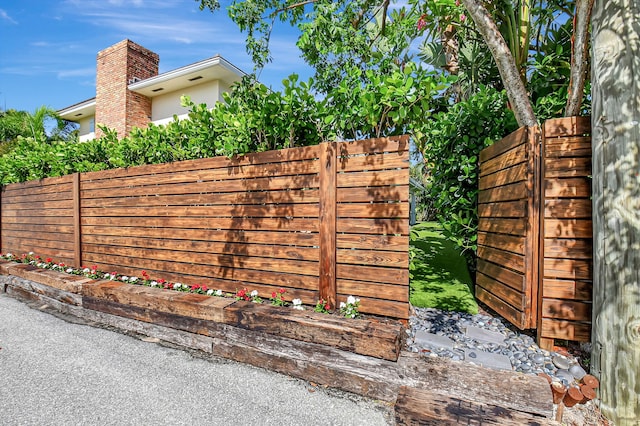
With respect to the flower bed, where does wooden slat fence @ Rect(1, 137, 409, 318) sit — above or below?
above

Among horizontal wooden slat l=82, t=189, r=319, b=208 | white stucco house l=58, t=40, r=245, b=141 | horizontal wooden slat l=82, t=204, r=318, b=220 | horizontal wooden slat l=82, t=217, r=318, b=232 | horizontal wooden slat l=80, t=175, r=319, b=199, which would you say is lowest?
horizontal wooden slat l=82, t=217, r=318, b=232

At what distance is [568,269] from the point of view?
107 inches

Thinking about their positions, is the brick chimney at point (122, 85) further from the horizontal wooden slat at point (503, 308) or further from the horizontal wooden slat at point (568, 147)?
the horizontal wooden slat at point (568, 147)

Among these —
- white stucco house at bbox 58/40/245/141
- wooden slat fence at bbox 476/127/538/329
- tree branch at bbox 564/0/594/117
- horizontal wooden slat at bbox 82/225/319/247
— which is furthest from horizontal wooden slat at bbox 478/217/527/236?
white stucco house at bbox 58/40/245/141

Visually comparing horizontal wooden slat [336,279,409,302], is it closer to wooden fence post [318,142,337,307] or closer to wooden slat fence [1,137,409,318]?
wooden slat fence [1,137,409,318]

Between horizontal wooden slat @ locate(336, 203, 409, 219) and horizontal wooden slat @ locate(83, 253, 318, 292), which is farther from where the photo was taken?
horizontal wooden slat @ locate(83, 253, 318, 292)

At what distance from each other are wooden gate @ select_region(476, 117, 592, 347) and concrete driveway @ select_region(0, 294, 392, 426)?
69.6 inches

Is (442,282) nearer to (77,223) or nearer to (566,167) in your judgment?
(566,167)

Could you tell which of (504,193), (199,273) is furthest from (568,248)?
(199,273)

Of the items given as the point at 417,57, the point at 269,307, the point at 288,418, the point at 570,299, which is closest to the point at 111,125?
the point at 417,57

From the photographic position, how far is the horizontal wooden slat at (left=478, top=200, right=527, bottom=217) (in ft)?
10.0

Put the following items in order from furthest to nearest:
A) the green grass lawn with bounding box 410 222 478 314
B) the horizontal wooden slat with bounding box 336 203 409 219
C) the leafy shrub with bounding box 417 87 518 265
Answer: the leafy shrub with bounding box 417 87 518 265 < the green grass lawn with bounding box 410 222 478 314 < the horizontal wooden slat with bounding box 336 203 409 219

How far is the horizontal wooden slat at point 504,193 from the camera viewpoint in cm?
308

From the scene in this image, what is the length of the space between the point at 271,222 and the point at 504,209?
2.64 metres
